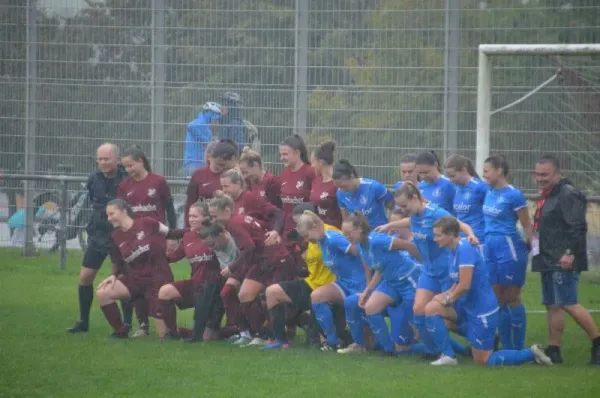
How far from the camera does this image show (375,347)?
1073 cm

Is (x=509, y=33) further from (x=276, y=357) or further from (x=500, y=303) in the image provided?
(x=276, y=357)

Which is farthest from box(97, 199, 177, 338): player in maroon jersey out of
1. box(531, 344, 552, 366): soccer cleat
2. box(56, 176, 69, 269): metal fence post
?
box(56, 176, 69, 269): metal fence post

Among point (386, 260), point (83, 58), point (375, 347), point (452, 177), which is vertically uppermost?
point (83, 58)

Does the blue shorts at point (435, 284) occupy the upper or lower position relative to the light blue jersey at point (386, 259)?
lower

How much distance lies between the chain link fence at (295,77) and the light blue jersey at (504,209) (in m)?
2.57

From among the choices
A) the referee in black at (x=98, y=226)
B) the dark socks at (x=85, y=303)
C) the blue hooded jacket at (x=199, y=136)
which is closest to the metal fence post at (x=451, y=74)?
the blue hooded jacket at (x=199, y=136)

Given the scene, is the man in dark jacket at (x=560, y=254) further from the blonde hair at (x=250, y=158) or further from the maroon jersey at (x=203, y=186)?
the maroon jersey at (x=203, y=186)

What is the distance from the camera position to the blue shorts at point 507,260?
1052 centimetres

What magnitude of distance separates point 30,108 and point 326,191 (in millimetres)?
6894

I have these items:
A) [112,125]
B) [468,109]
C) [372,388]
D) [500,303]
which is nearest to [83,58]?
[112,125]

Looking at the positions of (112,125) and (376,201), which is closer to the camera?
(376,201)

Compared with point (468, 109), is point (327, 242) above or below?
below

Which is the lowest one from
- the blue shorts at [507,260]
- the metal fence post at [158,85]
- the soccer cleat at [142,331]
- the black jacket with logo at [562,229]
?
the soccer cleat at [142,331]

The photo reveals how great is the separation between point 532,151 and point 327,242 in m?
4.21
